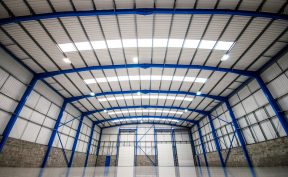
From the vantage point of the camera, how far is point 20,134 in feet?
53.3

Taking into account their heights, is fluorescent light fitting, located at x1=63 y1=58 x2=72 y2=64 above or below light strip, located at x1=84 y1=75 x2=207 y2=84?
below

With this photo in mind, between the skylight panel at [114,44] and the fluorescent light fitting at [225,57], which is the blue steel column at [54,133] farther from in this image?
the fluorescent light fitting at [225,57]

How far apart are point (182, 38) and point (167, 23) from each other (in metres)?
2.37

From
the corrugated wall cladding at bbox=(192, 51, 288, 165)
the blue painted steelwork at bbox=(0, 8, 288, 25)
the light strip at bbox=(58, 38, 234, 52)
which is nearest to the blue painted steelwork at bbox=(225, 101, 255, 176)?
the corrugated wall cladding at bbox=(192, 51, 288, 165)

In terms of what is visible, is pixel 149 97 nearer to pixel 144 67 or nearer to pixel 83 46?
pixel 144 67

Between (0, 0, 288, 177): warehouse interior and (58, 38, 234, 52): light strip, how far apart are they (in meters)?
0.11

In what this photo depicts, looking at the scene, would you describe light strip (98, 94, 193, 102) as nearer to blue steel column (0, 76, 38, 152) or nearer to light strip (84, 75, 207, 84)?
light strip (84, 75, 207, 84)

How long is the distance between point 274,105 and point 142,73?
15.6m

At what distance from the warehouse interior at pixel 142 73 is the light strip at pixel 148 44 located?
11 cm

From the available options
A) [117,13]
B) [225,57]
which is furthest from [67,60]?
[225,57]

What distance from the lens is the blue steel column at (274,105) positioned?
14.1 metres

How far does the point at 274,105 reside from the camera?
14977 millimetres

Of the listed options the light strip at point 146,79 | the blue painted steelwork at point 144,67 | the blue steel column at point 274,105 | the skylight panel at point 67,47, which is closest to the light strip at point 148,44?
the skylight panel at point 67,47

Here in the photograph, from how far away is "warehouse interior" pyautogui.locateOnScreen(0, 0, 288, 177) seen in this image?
11.6m
